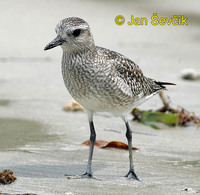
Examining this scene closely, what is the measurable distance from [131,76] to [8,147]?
1596 mm

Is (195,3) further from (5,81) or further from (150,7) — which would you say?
(5,81)

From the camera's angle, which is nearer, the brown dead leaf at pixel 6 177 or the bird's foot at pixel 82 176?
the brown dead leaf at pixel 6 177

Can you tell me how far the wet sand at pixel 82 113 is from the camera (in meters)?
5.09

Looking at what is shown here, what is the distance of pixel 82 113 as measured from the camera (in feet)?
25.0

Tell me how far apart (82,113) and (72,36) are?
245cm

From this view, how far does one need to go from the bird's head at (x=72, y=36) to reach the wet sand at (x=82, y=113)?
1.24m

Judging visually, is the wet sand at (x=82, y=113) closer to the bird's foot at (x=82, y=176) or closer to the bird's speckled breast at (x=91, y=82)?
the bird's foot at (x=82, y=176)

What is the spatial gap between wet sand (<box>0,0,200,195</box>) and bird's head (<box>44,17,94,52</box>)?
1.24 metres

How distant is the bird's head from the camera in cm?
526

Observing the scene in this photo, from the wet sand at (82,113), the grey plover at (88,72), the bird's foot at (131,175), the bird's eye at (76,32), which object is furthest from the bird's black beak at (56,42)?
the bird's foot at (131,175)

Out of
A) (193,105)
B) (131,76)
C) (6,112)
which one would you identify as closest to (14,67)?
(6,112)

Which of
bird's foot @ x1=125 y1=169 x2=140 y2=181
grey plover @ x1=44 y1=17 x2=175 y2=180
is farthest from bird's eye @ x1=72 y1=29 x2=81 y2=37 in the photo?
bird's foot @ x1=125 y1=169 x2=140 y2=181

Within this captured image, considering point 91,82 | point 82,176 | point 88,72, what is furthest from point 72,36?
point 82,176

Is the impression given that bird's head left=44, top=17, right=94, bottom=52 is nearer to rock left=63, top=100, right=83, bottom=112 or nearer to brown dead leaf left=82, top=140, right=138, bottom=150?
brown dead leaf left=82, top=140, right=138, bottom=150
